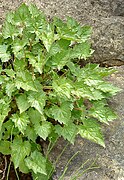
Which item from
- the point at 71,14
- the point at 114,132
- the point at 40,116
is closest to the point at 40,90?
the point at 40,116

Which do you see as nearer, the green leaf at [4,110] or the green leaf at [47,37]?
the green leaf at [4,110]

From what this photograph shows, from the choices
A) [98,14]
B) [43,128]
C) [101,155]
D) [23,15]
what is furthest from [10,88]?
[98,14]

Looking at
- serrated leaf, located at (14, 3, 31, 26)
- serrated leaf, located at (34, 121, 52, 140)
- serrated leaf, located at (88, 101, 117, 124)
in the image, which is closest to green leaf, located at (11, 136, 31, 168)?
serrated leaf, located at (34, 121, 52, 140)

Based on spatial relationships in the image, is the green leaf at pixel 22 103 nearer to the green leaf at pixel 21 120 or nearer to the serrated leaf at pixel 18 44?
the green leaf at pixel 21 120

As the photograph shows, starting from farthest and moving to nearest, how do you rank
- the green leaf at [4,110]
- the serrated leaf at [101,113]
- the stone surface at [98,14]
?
the stone surface at [98,14], the serrated leaf at [101,113], the green leaf at [4,110]

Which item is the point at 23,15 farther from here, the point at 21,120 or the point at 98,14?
the point at 98,14

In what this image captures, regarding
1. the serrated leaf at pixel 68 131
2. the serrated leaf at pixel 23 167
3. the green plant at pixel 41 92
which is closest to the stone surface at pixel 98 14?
the green plant at pixel 41 92

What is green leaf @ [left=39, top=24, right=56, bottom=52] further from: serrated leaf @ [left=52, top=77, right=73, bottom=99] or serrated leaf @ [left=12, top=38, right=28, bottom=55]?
serrated leaf @ [left=52, top=77, right=73, bottom=99]
